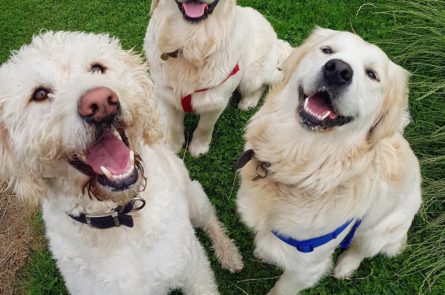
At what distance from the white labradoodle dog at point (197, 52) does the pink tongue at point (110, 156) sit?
1.49 m

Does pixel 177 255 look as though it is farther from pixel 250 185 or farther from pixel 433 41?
pixel 433 41

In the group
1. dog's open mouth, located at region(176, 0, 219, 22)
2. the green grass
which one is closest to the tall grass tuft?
the green grass

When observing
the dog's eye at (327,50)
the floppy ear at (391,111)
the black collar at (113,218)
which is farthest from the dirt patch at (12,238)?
the floppy ear at (391,111)

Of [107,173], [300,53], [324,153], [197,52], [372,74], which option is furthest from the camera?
[197,52]

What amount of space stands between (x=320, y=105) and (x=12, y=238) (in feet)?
9.49

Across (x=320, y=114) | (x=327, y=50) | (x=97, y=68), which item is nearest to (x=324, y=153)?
(x=320, y=114)

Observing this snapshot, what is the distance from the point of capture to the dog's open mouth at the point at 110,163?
1.89m

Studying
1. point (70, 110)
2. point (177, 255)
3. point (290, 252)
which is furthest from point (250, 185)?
point (70, 110)

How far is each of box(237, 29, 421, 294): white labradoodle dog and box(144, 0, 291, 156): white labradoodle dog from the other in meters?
0.77

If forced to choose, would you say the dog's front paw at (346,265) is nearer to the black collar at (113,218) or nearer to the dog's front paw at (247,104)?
the dog's front paw at (247,104)

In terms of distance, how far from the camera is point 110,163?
6.33ft

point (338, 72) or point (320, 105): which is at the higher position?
point (338, 72)

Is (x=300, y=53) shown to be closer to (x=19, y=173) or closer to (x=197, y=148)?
(x=19, y=173)

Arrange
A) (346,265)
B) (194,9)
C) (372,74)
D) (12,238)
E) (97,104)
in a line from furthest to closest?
(12,238), (346,265), (194,9), (372,74), (97,104)
